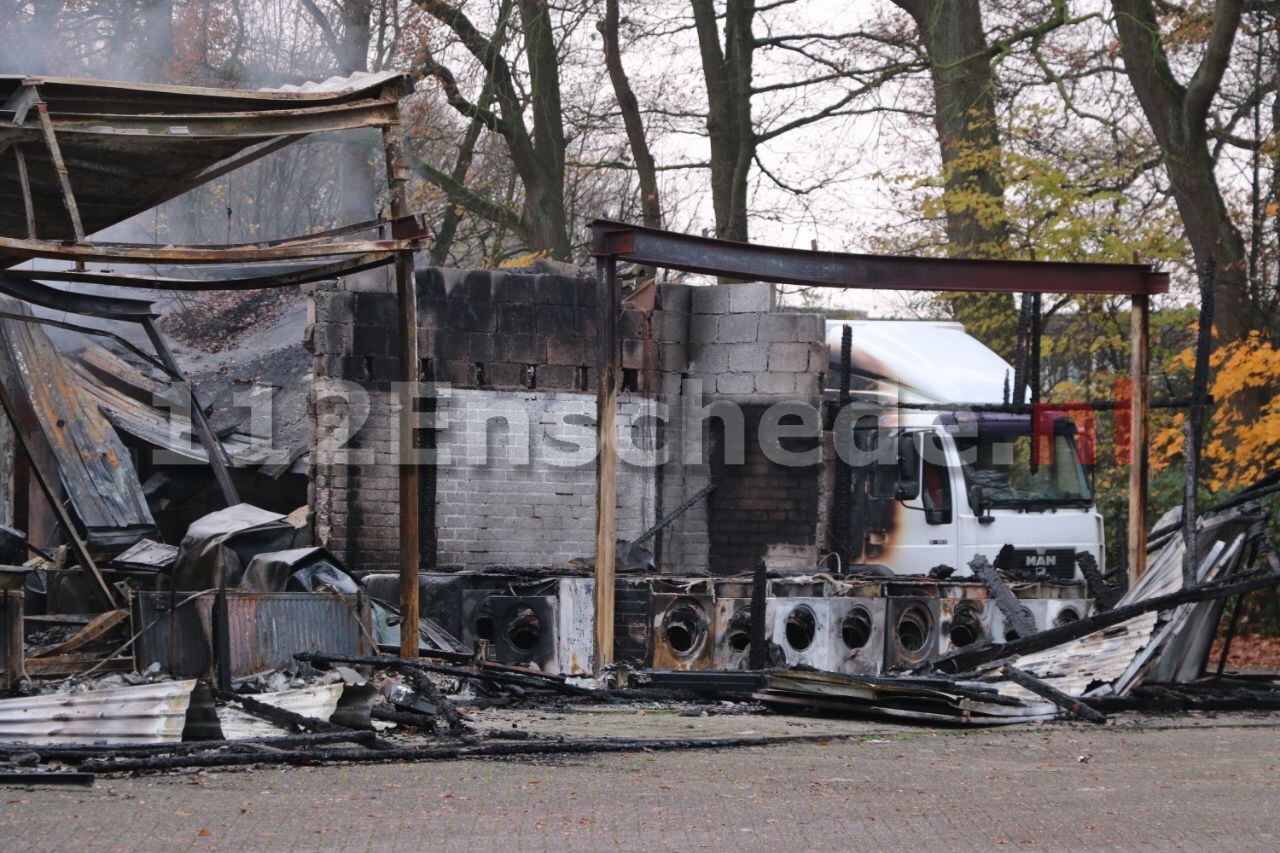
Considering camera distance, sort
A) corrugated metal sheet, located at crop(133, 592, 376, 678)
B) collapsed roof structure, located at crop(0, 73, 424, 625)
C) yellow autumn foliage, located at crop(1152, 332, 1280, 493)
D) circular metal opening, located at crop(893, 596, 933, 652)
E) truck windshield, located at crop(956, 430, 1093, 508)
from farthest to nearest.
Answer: truck windshield, located at crop(956, 430, 1093, 508), yellow autumn foliage, located at crop(1152, 332, 1280, 493), circular metal opening, located at crop(893, 596, 933, 652), corrugated metal sheet, located at crop(133, 592, 376, 678), collapsed roof structure, located at crop(0, 73, 424, 625)

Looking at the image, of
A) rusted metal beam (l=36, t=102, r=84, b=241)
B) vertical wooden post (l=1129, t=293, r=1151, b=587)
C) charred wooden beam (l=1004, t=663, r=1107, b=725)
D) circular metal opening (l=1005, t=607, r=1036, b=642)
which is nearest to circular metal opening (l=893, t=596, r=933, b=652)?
circular metal opening (l=1005, t=607, r=1036, b=642)

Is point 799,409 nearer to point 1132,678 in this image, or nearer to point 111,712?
point 1132,678

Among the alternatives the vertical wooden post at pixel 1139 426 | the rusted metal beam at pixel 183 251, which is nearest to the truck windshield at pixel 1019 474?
the vertical wooden post at pixel 1139 426

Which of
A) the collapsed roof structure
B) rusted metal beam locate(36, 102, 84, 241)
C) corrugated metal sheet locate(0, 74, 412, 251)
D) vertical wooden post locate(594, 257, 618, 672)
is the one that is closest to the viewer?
rusted metal beam locate(36, 102, 84, 241)

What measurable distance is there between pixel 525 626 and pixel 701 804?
618 centimetres

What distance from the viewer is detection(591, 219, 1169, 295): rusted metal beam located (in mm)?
12430

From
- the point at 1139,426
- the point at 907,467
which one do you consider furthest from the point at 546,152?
the point at 1139,426

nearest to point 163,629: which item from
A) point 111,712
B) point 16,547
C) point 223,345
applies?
point 111,712

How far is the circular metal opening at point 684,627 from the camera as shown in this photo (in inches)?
516

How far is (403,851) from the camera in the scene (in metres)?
5.73

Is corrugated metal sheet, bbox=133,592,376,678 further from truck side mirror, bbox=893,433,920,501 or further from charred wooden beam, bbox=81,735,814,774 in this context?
truck side mirror, bbox=893,433,920,501

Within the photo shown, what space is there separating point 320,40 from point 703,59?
20.4 ft

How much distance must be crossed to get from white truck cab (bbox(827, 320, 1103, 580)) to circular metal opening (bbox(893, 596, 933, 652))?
3529 millimetres

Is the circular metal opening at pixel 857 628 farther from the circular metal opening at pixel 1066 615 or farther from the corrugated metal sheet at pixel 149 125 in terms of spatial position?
the corrugated metal sheet at pixel 149 125
